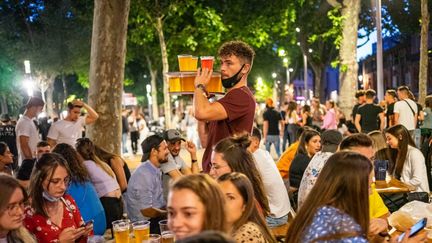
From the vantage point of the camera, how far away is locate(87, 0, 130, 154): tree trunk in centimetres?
823

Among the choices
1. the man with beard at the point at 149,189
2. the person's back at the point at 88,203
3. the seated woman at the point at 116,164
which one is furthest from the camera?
the seated woman at the point at 116,164

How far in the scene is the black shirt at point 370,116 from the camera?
11.8 m

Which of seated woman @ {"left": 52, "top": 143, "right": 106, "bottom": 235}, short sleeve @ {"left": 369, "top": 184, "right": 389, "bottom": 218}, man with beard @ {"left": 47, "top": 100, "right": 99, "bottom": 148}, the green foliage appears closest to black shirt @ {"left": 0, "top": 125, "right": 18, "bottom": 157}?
man with beard @ {"left": 47, "top": 100, "right": 99, "bottom": 148}

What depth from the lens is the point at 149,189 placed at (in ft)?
17.4

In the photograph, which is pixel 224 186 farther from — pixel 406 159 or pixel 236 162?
pixel 406 159

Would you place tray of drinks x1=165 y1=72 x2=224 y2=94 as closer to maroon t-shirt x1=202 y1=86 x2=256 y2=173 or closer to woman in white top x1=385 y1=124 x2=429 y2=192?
maroon t-shirt x1=202 y1=86 x2=256 y2=173

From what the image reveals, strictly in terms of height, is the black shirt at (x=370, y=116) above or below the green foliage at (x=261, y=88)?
below

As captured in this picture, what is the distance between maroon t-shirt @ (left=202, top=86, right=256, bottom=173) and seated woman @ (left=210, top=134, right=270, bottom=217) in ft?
0.84

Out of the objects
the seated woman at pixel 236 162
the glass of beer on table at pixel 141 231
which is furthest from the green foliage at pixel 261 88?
the glass of beer on table at pixel 141 231

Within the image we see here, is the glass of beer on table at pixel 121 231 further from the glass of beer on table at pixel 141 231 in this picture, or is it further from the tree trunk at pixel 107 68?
the tree trunk at pixel 107 68

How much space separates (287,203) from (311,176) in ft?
1.24

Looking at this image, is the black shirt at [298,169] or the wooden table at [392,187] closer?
the wooden table at [392,187]

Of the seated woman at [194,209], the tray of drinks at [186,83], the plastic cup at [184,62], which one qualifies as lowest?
the seated woman at [194,209]

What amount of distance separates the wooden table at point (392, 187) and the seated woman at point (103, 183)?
3.01 metres
